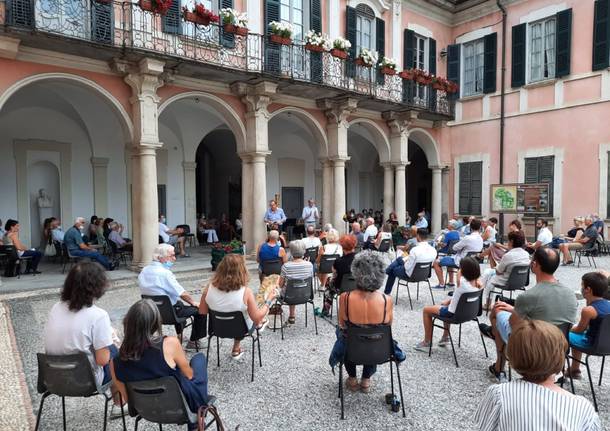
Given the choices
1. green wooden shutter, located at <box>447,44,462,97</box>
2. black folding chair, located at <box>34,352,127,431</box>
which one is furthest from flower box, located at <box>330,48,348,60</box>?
black folding chair, located at <box>34,352,127,431</box>

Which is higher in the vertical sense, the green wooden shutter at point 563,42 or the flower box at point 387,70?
the green wooden shutter at point 563,42

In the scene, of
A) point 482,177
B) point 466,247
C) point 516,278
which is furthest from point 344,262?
point 482,177

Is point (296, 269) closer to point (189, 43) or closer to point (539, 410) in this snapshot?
point (539, 410)

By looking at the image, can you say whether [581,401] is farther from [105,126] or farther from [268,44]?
[105,126]

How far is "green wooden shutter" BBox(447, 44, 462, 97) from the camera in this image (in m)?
16.4

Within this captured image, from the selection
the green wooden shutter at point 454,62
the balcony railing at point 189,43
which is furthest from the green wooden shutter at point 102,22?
the green wooden shutter at point 454,62

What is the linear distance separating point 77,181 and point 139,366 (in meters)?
11.7

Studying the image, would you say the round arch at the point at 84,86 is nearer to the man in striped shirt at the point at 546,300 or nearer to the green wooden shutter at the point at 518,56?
the man in striped shirt at the point at 546,300

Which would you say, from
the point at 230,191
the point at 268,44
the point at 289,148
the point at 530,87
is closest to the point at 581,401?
the point at 268,44

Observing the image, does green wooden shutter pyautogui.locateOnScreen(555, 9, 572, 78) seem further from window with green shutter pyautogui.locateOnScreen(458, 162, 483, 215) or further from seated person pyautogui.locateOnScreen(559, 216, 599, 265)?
seated person pyautogui.locateOnScreen(559, 216, 599, 265)

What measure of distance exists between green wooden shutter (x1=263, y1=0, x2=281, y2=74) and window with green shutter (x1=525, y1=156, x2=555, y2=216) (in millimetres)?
9183

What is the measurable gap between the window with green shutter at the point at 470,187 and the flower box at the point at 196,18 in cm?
1106

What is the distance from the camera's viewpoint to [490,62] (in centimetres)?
1538

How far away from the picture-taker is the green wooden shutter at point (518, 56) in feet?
47.8
